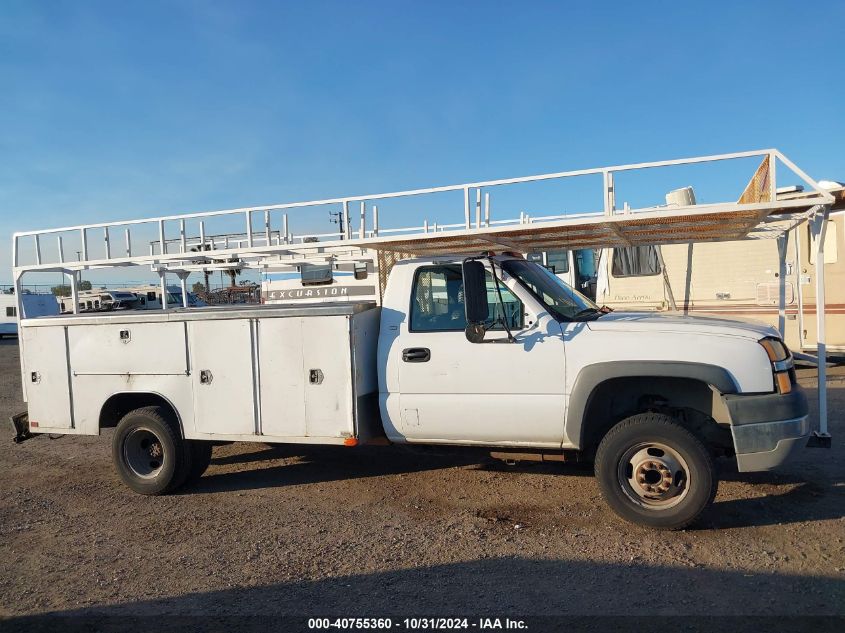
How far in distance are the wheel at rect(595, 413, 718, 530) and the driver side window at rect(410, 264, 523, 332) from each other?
1.20 meters

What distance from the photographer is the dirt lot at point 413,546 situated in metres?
3.81

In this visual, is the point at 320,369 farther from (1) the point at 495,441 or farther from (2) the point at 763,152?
(2) the point at 763,152

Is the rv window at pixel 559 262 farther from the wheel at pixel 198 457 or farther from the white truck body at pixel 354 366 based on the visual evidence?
the wheel at pixel 198 457

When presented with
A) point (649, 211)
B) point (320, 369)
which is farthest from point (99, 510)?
point (649, 211)

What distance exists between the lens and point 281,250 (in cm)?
571

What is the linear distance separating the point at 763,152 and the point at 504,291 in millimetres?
2160

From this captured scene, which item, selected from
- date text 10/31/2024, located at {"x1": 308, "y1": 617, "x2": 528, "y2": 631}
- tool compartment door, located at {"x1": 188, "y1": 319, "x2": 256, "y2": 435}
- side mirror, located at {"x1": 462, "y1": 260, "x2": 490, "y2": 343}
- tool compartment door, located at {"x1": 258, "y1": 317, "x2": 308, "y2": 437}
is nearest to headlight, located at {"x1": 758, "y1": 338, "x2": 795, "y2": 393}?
side mirror, located at {"x1": 462, "y1": 260, "x2": 490, "y2": 343}

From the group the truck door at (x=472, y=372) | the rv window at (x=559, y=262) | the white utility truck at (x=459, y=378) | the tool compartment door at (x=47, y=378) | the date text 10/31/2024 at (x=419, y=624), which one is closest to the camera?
the date text 10/31/2024 at (x=419, y=624)

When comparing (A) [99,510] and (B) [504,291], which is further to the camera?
(A) [99,510]

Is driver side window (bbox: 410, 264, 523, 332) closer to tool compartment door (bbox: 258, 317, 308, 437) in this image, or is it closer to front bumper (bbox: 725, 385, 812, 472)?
tool compartment door (bbox: 258, 317, 308, 437)

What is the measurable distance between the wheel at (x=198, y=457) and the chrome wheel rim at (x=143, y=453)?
262mm

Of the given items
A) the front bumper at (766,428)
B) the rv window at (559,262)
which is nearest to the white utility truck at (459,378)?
the front bumper at (766,428)

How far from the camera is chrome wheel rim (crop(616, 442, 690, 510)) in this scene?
464cm

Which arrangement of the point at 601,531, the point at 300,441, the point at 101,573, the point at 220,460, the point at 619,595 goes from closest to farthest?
1. the point at 619,595
2. the point at 101,573
3. the point at 601,531
4. the point at 300,441
5. the point at 220,460
